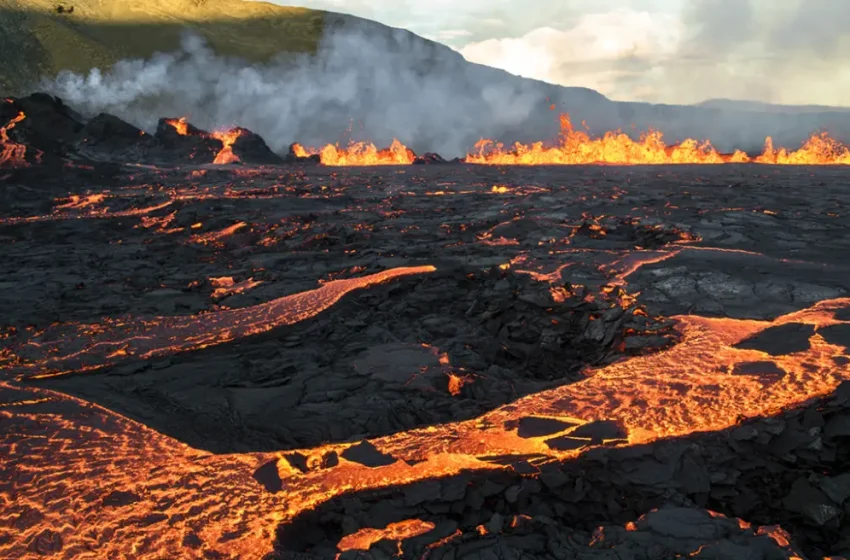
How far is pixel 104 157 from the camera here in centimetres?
2684

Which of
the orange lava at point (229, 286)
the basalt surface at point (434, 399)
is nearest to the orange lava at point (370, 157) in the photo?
the basalt surface at point (434, 399)

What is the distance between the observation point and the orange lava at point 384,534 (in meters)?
2.09

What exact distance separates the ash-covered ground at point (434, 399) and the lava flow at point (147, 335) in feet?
0.09

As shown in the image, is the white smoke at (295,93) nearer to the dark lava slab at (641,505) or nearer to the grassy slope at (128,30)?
the grassy slope at (128,30)

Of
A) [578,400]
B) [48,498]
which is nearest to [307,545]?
[48,498]

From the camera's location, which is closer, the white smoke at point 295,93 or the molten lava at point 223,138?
the molten lava at point 223,138

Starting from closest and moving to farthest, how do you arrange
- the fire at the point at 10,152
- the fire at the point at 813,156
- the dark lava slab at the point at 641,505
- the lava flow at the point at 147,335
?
the dark lava slab at the point at 641,505, the lava flow at the point at 147,335, the fire at the point at 10,152, the fire at the point at 813,156

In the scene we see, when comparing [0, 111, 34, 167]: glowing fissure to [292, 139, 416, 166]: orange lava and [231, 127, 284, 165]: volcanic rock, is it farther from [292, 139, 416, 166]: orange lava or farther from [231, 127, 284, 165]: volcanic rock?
Result: [292, 139, 416, 166]: orange lava

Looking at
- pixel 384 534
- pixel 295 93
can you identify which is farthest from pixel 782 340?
pixel 295 93

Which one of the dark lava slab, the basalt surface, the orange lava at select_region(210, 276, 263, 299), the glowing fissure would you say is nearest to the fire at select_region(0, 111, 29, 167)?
the glowing fissure

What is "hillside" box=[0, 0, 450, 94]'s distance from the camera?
166 feet

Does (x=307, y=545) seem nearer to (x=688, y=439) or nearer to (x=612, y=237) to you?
(x=688, y=439)

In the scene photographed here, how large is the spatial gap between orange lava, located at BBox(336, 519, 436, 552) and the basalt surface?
1 centimetres

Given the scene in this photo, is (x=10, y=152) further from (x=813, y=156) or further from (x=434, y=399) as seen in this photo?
(x=813, y=156)
